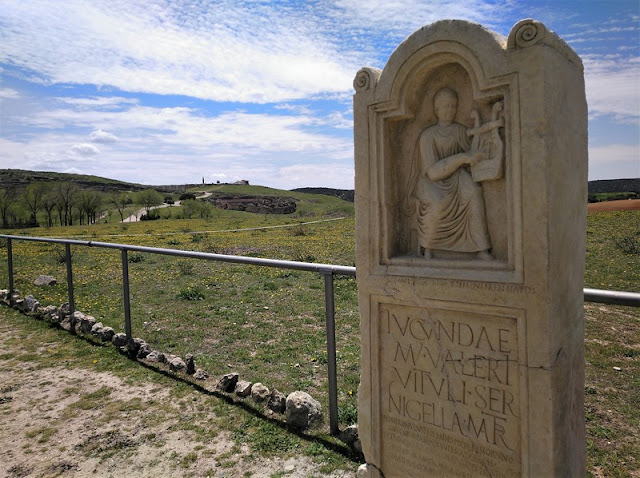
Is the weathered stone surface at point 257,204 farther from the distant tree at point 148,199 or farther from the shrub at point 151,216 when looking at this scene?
the shrub at point 151,216

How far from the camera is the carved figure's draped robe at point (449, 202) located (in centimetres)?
276

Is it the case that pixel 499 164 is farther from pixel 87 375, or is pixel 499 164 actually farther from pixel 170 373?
pixel 87 375

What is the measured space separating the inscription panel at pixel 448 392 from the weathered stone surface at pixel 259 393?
155cm

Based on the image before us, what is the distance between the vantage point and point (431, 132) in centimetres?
292

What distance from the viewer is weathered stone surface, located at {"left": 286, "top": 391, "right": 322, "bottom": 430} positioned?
395 cm

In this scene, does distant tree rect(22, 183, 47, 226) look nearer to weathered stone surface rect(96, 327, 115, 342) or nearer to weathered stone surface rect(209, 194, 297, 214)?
weathered stone surface rect(209, 194, 297, 214)

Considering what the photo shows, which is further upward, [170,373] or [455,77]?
[455,77]

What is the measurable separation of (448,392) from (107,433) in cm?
311

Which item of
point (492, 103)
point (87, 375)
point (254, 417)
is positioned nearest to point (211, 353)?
point (87, 375)

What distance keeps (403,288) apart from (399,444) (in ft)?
3.81

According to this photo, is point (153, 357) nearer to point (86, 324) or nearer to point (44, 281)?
point (86, 324)

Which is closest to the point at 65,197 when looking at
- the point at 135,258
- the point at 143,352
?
the point at 135,258

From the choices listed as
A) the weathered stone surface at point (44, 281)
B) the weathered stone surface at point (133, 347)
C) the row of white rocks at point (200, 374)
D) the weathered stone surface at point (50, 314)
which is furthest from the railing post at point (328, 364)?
the weathered stone surface at point (44, 281)

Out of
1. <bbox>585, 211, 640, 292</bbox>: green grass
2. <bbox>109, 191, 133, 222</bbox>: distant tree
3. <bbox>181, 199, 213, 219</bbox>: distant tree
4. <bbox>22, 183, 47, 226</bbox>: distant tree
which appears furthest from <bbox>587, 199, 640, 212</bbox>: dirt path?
<bbox>109, 191, 133, 222</bbox>: distant tree
